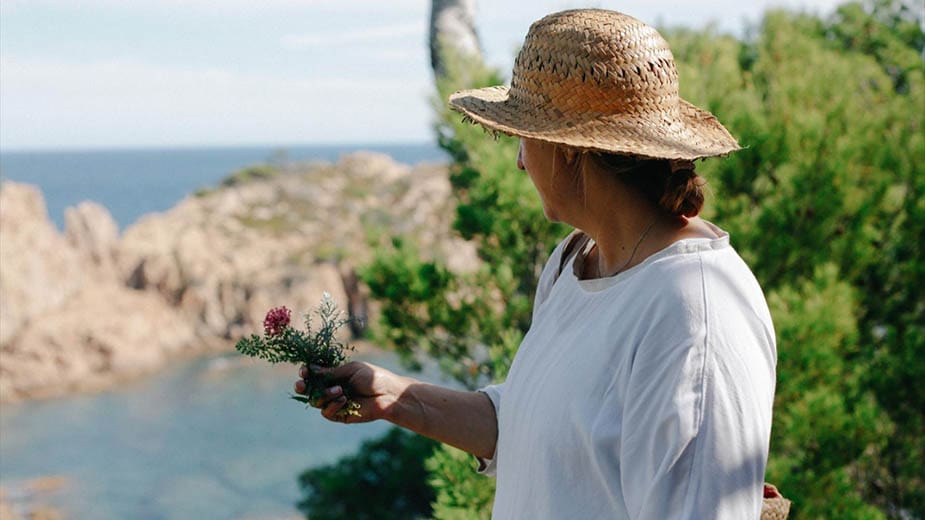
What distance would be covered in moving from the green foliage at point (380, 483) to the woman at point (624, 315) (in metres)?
5.90

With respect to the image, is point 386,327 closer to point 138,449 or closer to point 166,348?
point 138,449

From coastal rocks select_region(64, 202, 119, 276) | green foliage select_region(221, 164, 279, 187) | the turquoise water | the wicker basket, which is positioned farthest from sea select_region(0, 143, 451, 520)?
green foliage select_region(221, 164, 279, 187)

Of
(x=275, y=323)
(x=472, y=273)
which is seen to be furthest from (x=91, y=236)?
(x=275, y=323)

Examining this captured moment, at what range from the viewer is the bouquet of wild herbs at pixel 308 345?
177 centimetres

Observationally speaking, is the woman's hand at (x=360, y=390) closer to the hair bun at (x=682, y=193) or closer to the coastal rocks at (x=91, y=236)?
the hair bun at (x=682, y=193)

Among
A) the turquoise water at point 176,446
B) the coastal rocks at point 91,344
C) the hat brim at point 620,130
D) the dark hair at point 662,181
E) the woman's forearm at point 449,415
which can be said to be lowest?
the turquoise water at point 176,446

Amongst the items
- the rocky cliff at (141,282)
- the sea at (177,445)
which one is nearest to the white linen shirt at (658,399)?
the sea at (177,445)

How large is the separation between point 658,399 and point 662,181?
386mm

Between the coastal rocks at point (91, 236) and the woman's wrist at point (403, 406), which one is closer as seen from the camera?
the woman's wrist at point (403, 406)

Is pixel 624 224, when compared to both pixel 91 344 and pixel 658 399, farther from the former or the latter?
pixel 91 344

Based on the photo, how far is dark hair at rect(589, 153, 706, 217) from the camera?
1.48 metres

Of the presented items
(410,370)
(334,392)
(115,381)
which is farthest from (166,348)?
(334,392)

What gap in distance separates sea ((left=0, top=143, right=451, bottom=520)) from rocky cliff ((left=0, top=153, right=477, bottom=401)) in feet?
2.82

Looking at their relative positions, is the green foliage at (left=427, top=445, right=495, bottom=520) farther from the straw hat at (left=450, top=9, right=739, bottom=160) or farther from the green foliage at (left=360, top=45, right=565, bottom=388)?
the straw hat at (left=450, top=9, right=739, bottom=160)
